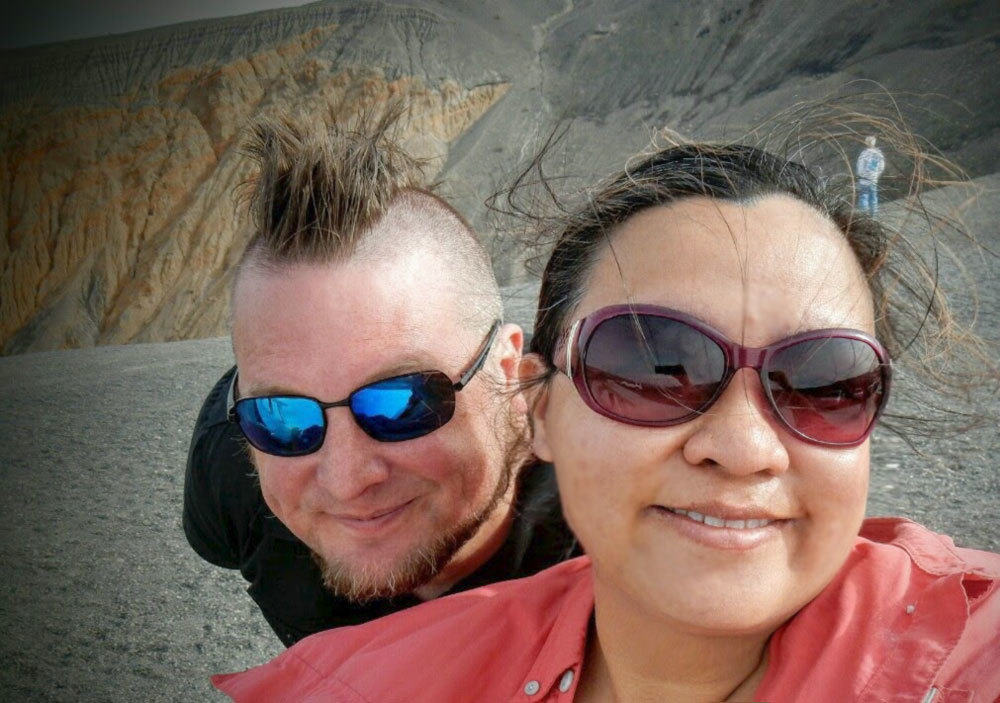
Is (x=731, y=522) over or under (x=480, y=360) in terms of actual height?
under

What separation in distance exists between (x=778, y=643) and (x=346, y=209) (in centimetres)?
156

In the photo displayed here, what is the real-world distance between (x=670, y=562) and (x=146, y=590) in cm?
410

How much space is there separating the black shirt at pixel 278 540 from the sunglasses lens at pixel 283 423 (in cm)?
52

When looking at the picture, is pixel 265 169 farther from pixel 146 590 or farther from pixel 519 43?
pixel 519 43

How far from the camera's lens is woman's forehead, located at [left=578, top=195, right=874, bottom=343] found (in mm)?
1103

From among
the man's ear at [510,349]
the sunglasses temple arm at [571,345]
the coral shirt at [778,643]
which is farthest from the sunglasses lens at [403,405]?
the sunglasses temple arm at [571,345]

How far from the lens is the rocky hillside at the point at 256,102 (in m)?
27.7

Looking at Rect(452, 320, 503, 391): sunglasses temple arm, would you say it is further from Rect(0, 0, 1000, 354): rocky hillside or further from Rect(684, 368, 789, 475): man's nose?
Rect(0, 0, 1000, 354): rocky hillside

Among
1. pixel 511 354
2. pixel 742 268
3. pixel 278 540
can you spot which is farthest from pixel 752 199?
pixel 278 540

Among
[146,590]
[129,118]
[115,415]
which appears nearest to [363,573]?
[146,590]

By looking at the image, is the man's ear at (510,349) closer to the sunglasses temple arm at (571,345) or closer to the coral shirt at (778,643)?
the coral shirt at (778,643)

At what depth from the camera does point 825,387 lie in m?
1.09

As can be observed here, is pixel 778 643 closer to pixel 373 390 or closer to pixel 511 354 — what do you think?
pixel 373 390

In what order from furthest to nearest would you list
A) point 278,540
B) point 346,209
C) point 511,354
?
point 278,540 < point 511,354 < point 346,209
